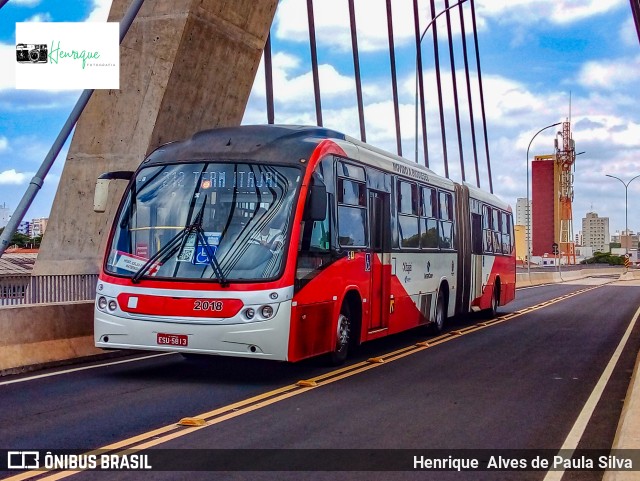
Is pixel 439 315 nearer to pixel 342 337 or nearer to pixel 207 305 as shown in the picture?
pixel 342 337

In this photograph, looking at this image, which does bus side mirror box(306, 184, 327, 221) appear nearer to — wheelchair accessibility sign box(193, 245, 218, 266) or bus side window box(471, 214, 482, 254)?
wheelchair accessibility sign box(193, 245, 218, 266)

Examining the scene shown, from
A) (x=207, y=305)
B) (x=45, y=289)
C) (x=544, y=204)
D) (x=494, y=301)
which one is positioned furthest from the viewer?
(x=544, y=204)

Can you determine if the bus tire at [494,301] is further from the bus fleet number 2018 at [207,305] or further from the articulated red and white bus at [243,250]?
the bus fleet number 2018 at [207,305]

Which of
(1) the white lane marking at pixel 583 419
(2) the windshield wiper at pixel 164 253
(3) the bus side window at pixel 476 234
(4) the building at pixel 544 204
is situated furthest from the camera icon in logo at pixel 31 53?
(4) the building at pixel 544 204

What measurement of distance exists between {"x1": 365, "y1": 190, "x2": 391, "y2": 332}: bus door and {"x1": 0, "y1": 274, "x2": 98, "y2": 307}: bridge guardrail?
171 inches

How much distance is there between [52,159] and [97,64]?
5938 millimetres

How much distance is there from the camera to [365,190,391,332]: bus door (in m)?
14.2

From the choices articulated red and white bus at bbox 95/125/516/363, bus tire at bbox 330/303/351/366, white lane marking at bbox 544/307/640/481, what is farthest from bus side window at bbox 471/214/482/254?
bus tire at bbox 330/303/351/366

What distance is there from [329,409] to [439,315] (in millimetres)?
10035

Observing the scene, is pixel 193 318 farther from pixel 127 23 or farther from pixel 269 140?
pixel 127 23

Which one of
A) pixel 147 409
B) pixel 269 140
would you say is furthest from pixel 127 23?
pixel 147 409

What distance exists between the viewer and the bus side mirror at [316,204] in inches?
452

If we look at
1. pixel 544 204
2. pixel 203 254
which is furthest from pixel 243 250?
pixel 544 204

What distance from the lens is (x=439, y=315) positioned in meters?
19.0
